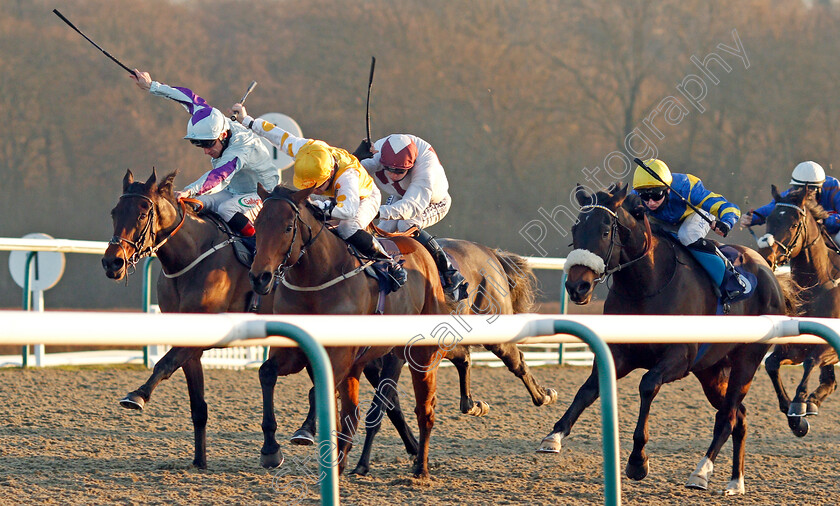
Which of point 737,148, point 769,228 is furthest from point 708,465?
point 737,148

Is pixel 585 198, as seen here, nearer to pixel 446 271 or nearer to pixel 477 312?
pixel 446 271

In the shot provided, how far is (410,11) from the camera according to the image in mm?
21516

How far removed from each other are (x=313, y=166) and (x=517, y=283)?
230cm

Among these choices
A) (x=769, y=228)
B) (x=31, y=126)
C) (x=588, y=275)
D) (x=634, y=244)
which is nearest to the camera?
(x=588, y=275)

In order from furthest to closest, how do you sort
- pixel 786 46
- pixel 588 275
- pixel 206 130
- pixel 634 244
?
pixel 786 46 < pixel 206 130 < pixel 634 244 < pixel 588 275

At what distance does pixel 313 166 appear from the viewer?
15.5ft

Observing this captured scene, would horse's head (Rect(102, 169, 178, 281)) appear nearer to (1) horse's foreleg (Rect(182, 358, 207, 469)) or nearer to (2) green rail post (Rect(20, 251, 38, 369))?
(1) horse's foreleg (Rect(182, 358, 207, 469))

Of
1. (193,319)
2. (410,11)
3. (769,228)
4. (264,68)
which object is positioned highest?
(410,11)

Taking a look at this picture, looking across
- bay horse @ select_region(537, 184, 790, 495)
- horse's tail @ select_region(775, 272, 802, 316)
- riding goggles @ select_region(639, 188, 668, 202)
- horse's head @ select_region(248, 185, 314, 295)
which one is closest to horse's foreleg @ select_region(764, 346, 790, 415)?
horse's tail @ select_region(775, 272, 802, 316)

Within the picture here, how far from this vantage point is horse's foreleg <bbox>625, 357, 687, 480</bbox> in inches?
173

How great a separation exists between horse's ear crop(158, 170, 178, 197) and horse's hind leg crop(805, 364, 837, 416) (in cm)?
419

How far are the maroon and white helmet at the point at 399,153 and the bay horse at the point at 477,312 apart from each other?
26.1 inches

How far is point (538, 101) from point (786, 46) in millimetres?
5664

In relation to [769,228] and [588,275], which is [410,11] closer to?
[769,228]
